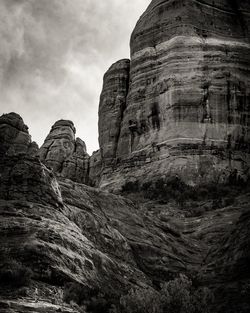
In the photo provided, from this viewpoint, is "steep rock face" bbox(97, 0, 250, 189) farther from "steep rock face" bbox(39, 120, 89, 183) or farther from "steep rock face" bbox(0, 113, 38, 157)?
"steep rock face" bbox(39, 120, 89, 183)

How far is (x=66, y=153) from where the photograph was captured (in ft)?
246

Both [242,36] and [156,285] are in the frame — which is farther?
[242,36]

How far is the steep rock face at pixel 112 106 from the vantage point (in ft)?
188

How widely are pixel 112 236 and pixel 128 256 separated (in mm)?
1017

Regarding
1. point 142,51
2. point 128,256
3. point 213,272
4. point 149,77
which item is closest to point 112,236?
point 128,256

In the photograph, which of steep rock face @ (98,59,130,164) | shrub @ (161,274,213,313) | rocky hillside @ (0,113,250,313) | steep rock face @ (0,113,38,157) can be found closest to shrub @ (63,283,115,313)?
rocky hillside @ (0,113,250,313)

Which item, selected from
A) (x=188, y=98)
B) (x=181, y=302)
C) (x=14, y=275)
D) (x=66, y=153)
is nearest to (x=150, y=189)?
(x=188, y=98)

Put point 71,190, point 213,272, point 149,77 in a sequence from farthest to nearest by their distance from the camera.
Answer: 1. point 149,77
2. point 71,190
3. point 213,272

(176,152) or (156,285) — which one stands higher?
(176,152)

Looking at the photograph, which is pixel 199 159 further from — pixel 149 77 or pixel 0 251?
pixel 0 251

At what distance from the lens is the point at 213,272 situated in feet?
56.3

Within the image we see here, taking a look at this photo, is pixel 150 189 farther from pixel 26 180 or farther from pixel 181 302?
pixel 181 302

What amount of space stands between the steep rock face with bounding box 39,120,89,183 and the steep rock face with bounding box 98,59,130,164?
9.30 metres

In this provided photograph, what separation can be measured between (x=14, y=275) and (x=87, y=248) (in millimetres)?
3906
